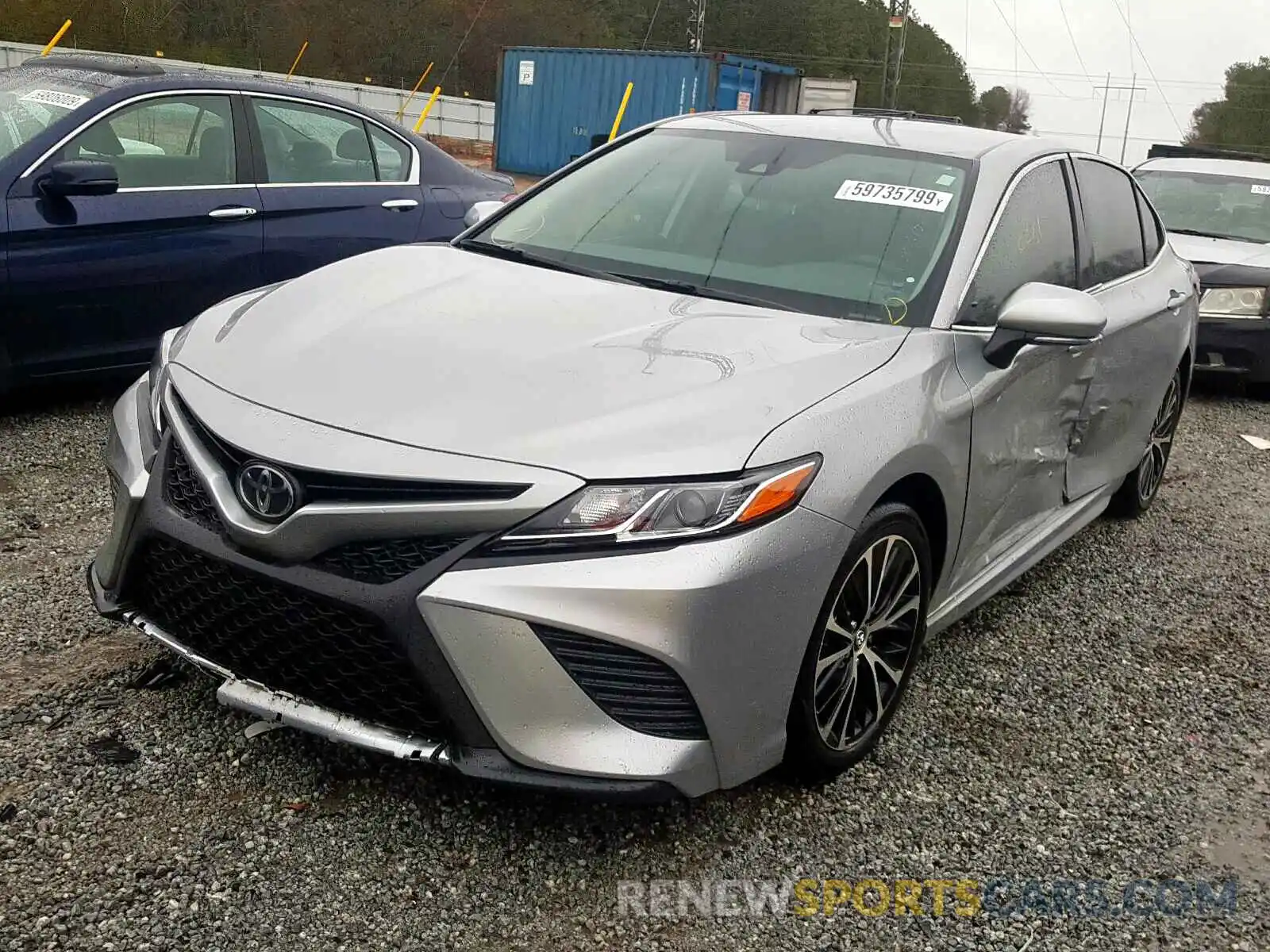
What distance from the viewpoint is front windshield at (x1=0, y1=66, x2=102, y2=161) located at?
5309mm

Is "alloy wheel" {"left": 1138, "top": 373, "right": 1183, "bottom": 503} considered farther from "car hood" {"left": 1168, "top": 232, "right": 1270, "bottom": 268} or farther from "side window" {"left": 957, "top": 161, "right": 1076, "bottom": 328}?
"car hood" {"left": 1168, "top": 232, "right": 1270, "bottom": 268}

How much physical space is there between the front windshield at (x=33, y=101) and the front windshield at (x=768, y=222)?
2507 millimetres

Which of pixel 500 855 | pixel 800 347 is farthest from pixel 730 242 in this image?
pixel 500 855

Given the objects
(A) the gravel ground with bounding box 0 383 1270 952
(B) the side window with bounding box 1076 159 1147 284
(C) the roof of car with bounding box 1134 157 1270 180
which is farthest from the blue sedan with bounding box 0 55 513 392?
(C) the roof of car with bounding box 1134 157 1270 180

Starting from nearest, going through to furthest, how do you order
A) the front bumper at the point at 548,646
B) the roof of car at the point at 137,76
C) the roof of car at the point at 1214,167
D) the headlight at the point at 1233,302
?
the front bumper at the point at 548,646, the roof of car at the point at 137,76, the headlight at the point at 1233,302, the roof of car at the point at 1214,167

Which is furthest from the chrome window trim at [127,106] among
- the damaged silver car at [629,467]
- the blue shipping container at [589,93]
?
the blue shipping container at [589,93]

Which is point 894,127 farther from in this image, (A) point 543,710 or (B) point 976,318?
(A) point 543,710

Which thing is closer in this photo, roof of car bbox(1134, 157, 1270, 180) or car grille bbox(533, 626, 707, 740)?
car grille bbox(533, 626, 707, 740)

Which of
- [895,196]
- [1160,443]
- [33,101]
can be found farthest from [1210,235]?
[33,101]

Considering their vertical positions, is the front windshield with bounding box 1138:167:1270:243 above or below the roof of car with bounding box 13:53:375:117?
below

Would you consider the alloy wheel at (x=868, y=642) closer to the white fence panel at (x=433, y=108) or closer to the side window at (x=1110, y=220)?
the side window at (x=1110, y=220)

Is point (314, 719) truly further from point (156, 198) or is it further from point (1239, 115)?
point (1239, 115)

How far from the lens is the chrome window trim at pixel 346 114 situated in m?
6.00

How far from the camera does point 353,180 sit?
6.34 metres
